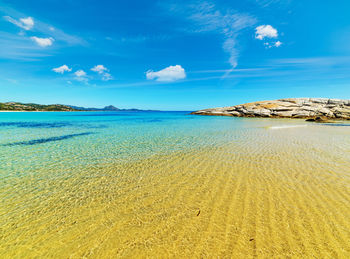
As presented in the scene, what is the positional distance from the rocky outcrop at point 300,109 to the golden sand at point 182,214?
68876 millimetres

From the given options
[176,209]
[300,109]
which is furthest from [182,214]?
[300,109]

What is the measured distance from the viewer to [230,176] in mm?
7695

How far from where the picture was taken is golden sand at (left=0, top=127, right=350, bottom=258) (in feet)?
12.1

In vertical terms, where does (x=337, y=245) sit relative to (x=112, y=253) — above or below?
above

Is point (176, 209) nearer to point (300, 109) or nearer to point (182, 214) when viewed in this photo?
point (182, 214)

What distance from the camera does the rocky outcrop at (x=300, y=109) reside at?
197 feet

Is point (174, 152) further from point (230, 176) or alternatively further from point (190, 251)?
point (190, 251)

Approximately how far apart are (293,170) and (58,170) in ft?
44.5

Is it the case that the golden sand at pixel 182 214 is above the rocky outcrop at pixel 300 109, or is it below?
below

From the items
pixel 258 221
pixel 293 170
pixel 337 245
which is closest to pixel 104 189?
pixel 258 221

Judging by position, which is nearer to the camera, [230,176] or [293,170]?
[230,176]

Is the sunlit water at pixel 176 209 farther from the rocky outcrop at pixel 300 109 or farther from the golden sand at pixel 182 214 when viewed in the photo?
the rocky outcrop at pixel 300 109

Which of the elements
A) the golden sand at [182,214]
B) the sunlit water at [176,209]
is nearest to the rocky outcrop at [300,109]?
the sunlit water at [176,209]

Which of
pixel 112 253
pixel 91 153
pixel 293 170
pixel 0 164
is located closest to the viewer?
pixel 112 253
